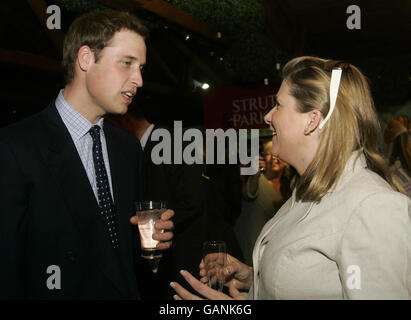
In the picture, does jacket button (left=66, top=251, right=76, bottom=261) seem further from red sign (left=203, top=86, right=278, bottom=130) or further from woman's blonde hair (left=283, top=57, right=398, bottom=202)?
red sign (left=203, top=86, right=278, bottom=130)

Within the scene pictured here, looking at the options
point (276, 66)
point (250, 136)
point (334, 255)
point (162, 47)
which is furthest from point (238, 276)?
point (162, 47)

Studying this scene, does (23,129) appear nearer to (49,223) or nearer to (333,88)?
(49,223)

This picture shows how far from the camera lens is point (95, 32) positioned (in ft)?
6.28

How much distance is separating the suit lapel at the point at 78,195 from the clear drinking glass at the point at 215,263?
40cm

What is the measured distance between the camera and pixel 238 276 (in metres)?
1.87

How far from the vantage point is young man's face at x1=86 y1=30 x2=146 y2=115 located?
6.13 ft

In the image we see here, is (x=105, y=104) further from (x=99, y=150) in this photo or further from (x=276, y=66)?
(x=276, y=66)

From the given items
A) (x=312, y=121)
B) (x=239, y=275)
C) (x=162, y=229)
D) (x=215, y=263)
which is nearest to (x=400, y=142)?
(x=312, y=121)

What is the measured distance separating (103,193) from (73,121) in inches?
14.4

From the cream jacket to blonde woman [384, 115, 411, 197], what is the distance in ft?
6.79

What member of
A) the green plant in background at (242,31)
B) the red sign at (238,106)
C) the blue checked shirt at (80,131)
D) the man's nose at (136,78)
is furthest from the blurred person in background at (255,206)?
the blue checked shirt at (80,131)

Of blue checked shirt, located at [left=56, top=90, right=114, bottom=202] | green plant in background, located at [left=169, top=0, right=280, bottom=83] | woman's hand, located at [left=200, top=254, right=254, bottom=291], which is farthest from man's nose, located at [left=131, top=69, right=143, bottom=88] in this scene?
green plant in background, located at [left=169, top=0, right=280, bottom=83]

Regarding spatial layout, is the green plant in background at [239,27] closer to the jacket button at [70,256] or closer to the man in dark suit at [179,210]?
the man in dark suit at [179,210]

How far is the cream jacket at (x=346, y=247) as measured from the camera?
1251 mm
